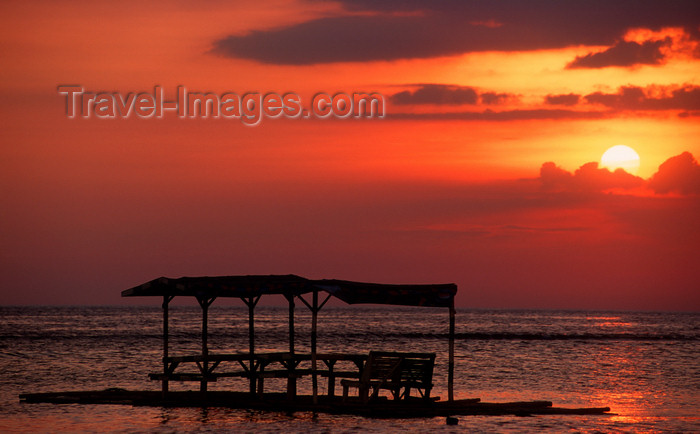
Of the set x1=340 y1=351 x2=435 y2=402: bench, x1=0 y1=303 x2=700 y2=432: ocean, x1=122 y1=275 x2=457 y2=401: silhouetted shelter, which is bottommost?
x1=0 y1=303 x2=700 y2=432: ocean

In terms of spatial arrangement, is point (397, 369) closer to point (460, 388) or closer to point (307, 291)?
point (307, 291)

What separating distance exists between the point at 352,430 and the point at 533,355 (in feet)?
108

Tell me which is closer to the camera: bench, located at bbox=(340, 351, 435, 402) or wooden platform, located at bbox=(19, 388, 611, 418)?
wooden platform, located at bbox=(19, 388, 611, 418)

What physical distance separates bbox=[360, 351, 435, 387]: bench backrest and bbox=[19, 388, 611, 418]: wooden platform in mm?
613

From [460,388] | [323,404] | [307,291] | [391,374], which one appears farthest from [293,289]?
[460,388]

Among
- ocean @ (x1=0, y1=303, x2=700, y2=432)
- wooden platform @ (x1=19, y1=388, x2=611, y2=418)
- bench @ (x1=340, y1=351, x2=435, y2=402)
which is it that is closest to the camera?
ocean @ (x1=0, y1=303, x2=700, y2=432)

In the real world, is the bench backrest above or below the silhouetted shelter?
below

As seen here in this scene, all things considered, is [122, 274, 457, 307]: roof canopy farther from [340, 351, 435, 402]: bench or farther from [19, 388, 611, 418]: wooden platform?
[19, 388, 611, 418]: wooden platform

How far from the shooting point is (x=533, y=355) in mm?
50094

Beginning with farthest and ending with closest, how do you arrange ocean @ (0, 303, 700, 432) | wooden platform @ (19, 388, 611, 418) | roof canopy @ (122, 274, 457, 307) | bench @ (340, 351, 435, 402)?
bench @ (340, 351, 435, 402) < roof canopy @ (122, 274, 457, 307) < wooden platform @ (19, 388, 611, 418) < ocean @ (0, 303, 700, 432)

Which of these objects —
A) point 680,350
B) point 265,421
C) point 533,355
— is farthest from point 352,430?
point 680,350

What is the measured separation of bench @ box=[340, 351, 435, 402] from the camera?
21516mm

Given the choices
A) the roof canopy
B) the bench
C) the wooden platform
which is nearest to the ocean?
the wooden platform

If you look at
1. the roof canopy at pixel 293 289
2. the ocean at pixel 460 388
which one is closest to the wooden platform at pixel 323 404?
the ocean at pixel 460 388
